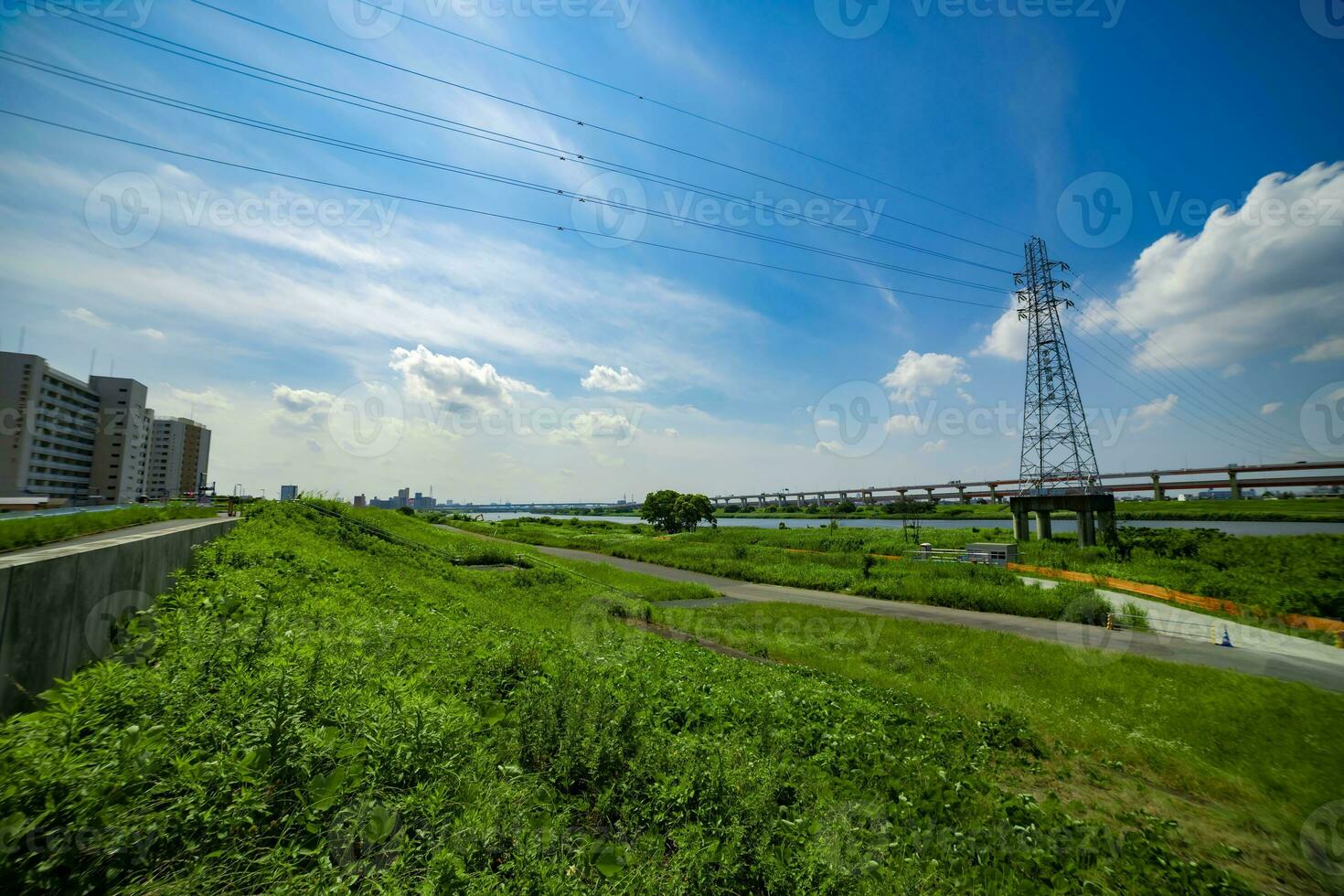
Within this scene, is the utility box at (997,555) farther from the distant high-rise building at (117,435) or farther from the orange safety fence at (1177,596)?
the distant high-rise building at (117,435)

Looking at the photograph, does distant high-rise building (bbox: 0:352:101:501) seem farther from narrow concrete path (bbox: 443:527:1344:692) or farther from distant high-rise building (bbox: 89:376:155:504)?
narrow concrete path (bbox: 443:527:1344:692)

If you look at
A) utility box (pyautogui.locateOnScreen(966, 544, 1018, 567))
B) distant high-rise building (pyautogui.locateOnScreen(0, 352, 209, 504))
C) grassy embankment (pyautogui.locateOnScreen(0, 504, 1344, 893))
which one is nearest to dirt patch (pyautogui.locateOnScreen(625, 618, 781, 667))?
grassy embankment (pyautogui.locateOnScreen(0, 504, 1344, 893))

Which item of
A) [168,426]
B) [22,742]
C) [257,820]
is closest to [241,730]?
[257,820]

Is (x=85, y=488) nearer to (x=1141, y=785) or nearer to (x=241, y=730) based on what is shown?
(x=241, y=730)

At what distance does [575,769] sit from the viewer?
5047mm

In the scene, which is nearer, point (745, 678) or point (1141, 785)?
point (1141, 785)

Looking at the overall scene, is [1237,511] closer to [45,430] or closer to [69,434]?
[45,430]

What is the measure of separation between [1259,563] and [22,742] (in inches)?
772

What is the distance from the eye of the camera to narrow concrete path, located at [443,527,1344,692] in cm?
1186

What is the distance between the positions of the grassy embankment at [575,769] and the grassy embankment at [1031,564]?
2.58 meters

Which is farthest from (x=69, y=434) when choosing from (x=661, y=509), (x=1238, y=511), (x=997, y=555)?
(x=1238, y=511)

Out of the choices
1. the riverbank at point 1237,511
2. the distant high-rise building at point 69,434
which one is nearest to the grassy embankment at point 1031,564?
the riverbank at point 1237,511

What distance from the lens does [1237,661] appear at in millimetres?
13555

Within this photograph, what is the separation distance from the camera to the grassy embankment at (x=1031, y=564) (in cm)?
988
